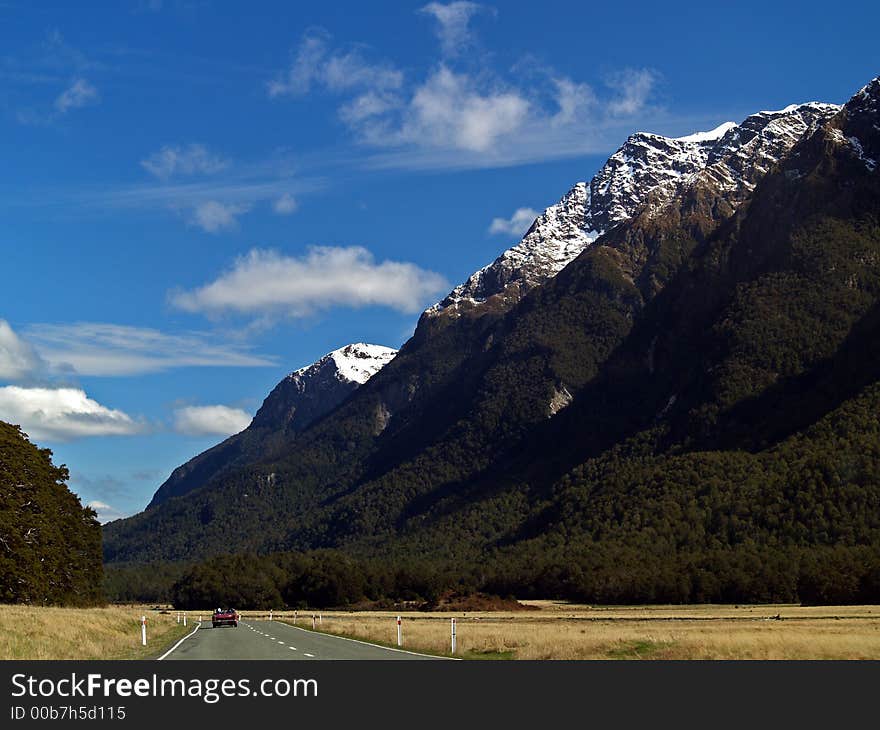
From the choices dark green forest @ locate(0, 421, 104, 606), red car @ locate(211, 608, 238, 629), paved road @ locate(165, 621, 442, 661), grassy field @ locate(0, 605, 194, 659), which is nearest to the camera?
grassy field @ locate(0, 605, 194, 659)

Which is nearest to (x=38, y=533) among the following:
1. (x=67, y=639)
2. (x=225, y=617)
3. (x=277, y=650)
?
(x=225, y=617)

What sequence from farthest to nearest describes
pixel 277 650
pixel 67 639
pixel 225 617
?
pixel 225 617
pixel 277 650
pixel 67 639

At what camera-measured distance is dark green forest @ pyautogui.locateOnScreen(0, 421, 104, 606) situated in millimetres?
69500

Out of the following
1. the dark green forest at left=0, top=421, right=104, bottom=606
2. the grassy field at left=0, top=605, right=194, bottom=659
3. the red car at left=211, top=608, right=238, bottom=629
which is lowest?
the red car at left=211, top=608, right=238, bottom=629

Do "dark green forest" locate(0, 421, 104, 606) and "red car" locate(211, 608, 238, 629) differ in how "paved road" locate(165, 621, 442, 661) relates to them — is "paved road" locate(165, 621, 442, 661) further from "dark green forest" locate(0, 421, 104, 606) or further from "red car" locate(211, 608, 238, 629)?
"red car" locate(211, 608, 238, 629)

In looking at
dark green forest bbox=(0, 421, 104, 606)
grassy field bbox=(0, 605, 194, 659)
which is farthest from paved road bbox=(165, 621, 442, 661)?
dark green forest bbox=(0, 421, 104, 606)

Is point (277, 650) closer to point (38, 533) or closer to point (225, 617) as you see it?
point (225, 617)

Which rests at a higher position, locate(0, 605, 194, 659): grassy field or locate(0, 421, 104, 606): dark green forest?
locate(0, 421, 104, 606): dark green forest

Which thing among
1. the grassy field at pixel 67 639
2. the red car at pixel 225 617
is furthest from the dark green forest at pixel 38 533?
the grassy field at pixel 67 639

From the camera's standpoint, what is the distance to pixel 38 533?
75188 millimetres
